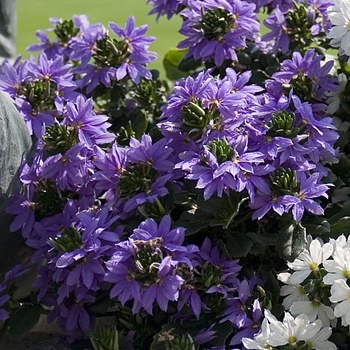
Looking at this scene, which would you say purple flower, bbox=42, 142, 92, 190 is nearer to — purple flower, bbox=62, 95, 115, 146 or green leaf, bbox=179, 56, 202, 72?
purple flower, bbox=62, 95, 115, 146

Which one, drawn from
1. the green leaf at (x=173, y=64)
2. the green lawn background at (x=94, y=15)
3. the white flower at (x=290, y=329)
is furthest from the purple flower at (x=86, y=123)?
the green lawn background at (x=94, y=15)

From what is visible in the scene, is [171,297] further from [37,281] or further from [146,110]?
[146,110]

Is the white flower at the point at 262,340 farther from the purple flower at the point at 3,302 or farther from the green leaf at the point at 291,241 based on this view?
the purple flower at the point at 3,302

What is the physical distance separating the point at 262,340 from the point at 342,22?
0.75 m

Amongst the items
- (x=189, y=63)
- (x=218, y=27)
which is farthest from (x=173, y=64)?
(x=218, y=27)

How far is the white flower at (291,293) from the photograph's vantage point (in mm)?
1559

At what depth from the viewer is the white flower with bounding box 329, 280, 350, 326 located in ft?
4.62

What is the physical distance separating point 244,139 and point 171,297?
345 mm

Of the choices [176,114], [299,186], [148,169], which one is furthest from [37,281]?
[299,186]

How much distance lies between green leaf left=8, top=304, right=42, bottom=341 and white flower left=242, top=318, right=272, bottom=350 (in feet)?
1.57

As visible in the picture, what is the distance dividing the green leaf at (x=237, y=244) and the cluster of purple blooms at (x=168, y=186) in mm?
28

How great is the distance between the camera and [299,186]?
1.58 m

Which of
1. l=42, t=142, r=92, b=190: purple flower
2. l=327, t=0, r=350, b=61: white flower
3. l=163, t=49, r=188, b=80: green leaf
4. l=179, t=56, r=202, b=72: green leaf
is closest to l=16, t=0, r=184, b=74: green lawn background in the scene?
l=163, t=49, r=188, b=80: green leaf

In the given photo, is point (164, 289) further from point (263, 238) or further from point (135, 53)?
point (135, 53)
